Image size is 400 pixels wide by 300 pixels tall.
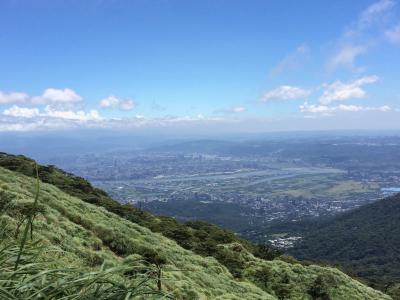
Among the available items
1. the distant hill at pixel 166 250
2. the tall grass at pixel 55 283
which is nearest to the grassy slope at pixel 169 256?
the distant hill at pixel 166 250

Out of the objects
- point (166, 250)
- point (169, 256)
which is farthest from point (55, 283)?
point (166, 250)

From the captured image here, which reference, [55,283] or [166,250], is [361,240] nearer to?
[166,250]

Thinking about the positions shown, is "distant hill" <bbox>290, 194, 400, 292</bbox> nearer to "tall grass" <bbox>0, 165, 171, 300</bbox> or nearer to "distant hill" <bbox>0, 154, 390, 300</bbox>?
"distant hill" <bbox>0, 154, 390, 300</bbox>

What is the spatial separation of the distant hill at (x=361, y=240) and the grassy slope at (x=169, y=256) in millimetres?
57812

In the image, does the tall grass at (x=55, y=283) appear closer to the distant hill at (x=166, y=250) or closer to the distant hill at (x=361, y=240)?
the distant hill at (x=166, y=250)

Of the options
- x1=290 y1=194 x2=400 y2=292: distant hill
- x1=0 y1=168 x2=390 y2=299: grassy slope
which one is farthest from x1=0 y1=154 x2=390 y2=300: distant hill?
x1=290 y1=194 x2=400 y2=292: distant hill

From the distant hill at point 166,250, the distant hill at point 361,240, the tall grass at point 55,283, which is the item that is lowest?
the distant hill at point 361,240

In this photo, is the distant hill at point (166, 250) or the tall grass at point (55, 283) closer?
the tall grass at point (55, 283)

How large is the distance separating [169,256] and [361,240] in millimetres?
108435

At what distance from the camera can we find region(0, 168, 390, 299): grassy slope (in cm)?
1448

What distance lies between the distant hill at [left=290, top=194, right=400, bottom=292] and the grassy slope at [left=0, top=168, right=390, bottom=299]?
190 feet

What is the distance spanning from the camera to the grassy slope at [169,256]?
14.5 m

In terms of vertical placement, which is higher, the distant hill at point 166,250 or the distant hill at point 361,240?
the distant hill at point 166,250

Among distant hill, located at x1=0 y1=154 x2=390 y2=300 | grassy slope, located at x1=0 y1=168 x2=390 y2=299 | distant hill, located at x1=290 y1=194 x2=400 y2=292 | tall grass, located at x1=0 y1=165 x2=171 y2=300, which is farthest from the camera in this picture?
distant hill, located at x1=290 y1=194 x2=400 y2=292
